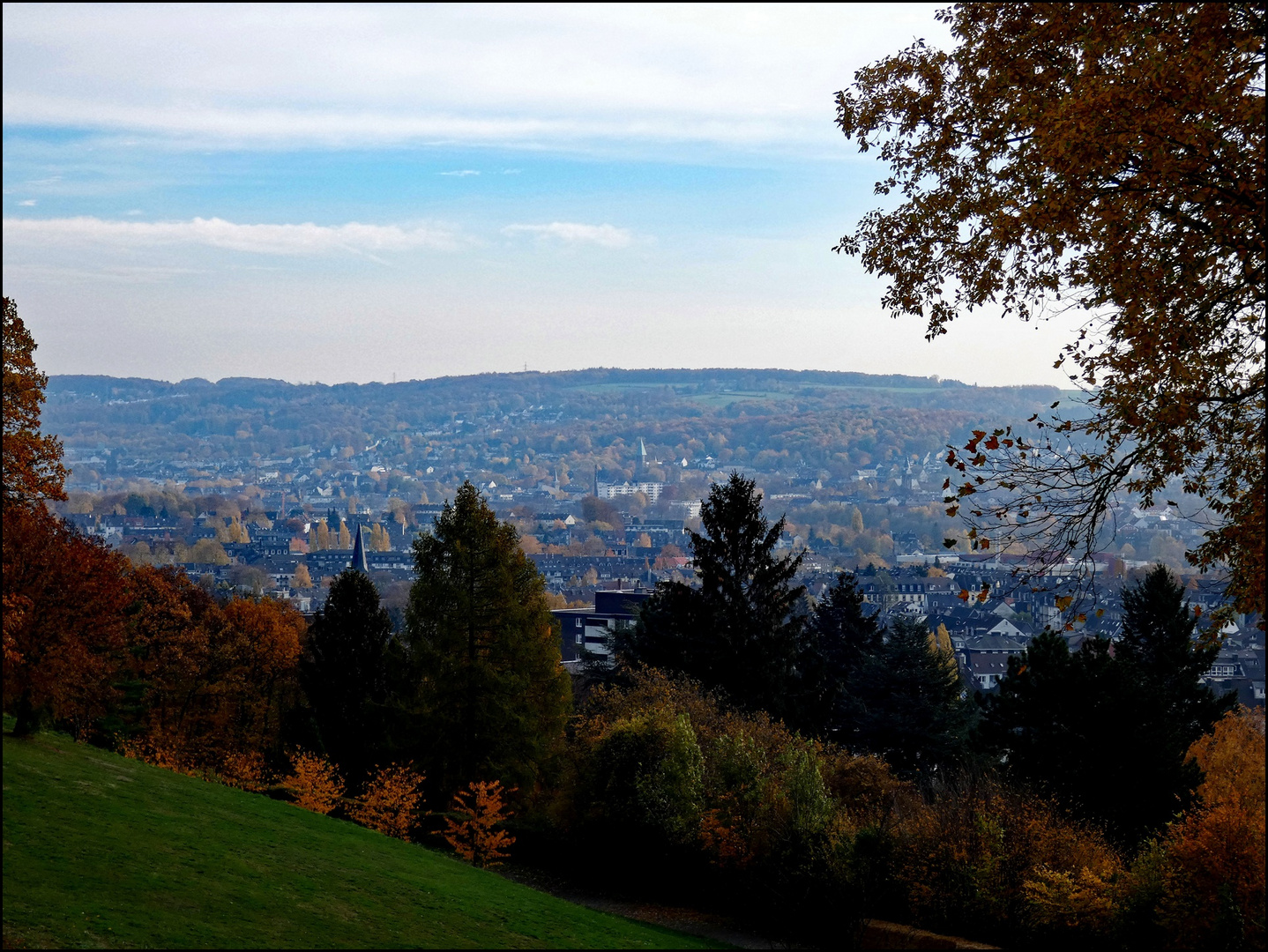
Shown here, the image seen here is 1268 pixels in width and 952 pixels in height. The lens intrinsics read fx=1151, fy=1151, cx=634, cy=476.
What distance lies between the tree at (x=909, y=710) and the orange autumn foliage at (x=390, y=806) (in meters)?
13.5

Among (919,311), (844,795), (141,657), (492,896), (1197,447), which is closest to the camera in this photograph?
(1197,447)

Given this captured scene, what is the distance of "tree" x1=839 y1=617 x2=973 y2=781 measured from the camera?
3234cm

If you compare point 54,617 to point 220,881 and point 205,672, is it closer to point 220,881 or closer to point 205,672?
point 220,881

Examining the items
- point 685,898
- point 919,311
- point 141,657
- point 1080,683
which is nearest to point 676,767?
point 685,898

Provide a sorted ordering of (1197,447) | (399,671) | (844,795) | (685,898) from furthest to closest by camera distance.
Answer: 1. (399,671)
2. (844,795)
3. (685,898)
4. (1197,447)

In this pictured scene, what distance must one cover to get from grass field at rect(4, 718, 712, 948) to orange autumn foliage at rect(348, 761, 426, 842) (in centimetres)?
387

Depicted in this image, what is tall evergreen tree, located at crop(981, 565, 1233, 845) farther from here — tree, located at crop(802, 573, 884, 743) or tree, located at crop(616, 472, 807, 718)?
tree, located at crop(802, 573, 884, 743)

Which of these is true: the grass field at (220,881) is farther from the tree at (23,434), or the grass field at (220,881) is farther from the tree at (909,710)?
the tree at (909,710)

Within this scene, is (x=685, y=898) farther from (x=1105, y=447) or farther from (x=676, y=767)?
(x=1105, y=447)

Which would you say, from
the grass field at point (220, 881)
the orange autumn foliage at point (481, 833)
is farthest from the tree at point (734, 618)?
the grass field at point (220, 881)

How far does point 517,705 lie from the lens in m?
27.5

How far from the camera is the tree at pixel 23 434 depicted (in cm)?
1216

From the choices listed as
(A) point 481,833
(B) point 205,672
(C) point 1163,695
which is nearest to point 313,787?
(A) point 481,833

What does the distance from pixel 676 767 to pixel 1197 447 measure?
1524 cm
